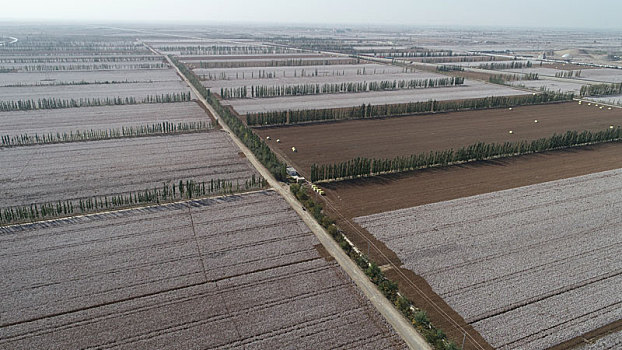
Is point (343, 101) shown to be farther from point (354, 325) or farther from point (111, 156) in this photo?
point (354, 325)

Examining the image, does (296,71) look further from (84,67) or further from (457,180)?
(457,180)

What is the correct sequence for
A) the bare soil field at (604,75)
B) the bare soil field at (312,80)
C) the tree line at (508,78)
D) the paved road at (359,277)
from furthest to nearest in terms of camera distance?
1. the bare soil field at (604,75)
2. the tree line at (508,78)
3. the bare soil field at (312,80)
4. the paved road at (359,277)

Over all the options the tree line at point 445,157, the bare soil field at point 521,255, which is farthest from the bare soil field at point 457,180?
the bare soil field at point 521,255

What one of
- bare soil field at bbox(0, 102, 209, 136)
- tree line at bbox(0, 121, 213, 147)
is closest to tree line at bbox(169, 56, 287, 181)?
bare soil field at bbox(0, 102, 209, 136)

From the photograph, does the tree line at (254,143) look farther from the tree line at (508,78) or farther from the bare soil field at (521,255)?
the tree line at (508,78)

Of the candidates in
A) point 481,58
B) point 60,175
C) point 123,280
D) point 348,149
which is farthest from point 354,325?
point 481,58

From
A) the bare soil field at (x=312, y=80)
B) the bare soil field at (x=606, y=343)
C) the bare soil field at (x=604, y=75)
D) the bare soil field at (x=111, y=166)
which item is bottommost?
the bare soil field at (x=606, y=343)
